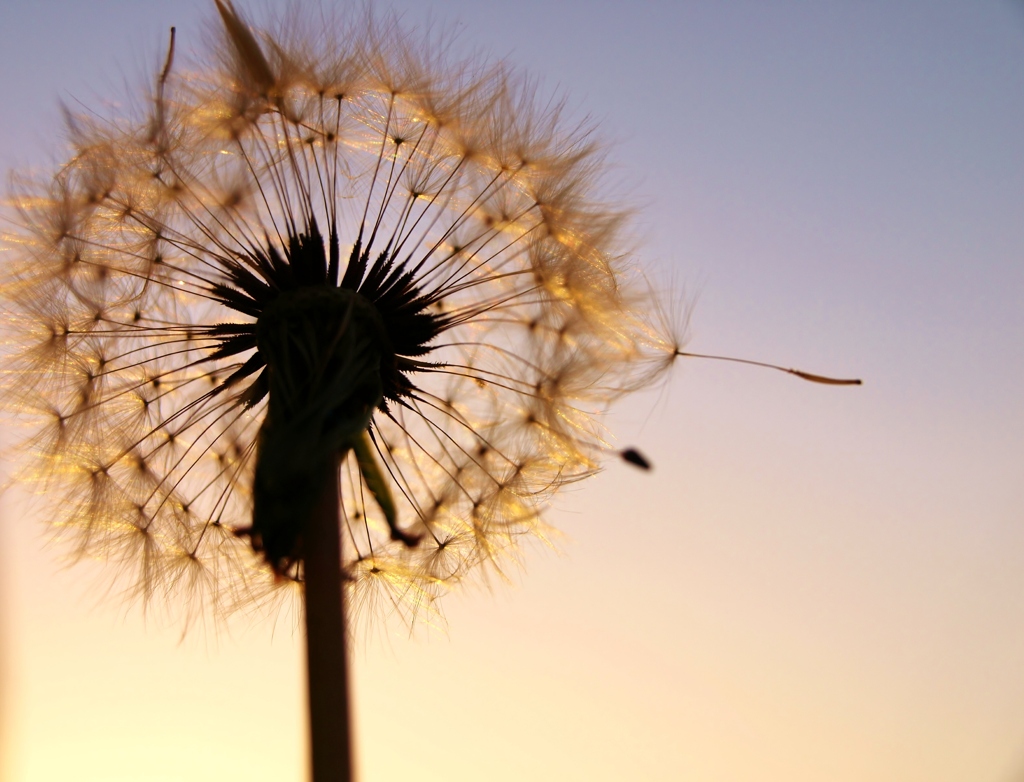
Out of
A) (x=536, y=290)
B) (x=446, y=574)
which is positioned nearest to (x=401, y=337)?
(x=536, y=290)

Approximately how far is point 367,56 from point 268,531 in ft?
12.3

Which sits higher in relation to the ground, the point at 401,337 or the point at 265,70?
the point at 265,70

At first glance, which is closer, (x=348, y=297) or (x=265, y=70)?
(x=348, y=297)

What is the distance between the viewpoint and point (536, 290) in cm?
687

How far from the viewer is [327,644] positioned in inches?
170

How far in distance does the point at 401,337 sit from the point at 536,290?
129cm

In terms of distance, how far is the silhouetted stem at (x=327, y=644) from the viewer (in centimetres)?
404

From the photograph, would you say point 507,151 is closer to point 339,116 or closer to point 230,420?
point 339,116

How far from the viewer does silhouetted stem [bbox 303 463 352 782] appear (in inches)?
159

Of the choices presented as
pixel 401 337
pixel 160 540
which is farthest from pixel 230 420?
pixel 401 337

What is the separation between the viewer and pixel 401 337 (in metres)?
5.91

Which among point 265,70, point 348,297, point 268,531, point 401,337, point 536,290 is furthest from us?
point 536,290

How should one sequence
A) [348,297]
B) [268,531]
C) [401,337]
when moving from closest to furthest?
[268,531] < [348,297] < [401,337]

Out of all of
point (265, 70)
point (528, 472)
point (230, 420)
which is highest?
point (265, 70)
